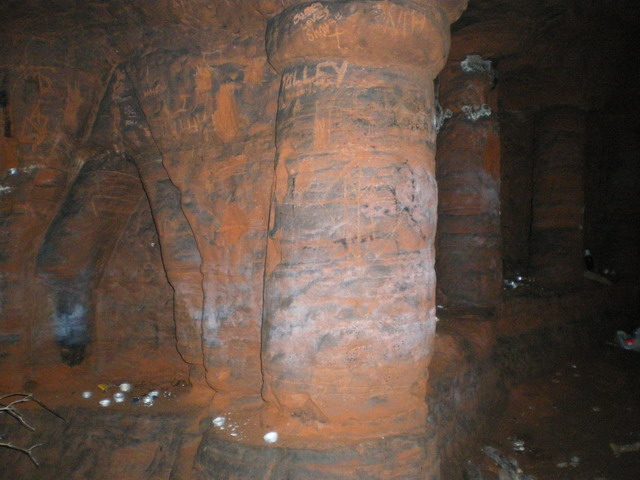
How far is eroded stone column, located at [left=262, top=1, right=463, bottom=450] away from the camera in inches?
92.1

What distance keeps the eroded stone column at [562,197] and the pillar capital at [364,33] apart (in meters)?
5.41

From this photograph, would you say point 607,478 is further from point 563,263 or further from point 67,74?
point 67,74

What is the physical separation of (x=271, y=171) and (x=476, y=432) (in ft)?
10.2

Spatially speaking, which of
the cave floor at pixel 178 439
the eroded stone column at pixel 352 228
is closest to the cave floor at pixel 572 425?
the cave floor at pixel 178 439

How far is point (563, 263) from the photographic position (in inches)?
274

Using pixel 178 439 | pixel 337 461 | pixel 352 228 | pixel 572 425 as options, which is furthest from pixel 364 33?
pixel 572 425

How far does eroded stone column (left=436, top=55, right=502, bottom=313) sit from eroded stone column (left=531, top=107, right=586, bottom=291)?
214cm

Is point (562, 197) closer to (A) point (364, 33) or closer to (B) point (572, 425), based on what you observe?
(B) point (572, 425)

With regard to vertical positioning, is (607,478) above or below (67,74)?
below

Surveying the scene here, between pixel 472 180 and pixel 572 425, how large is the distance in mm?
2901

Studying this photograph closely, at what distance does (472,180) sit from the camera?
17.6 ft

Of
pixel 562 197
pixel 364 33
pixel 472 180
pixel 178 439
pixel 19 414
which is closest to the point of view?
pixel 364 33

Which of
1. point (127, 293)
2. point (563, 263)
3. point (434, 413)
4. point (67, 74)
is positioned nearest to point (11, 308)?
point (127, 293)

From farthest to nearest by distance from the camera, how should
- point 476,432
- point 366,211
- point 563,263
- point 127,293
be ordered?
point 563,263 → point 127,293 → point 476,432 → point 366,211
